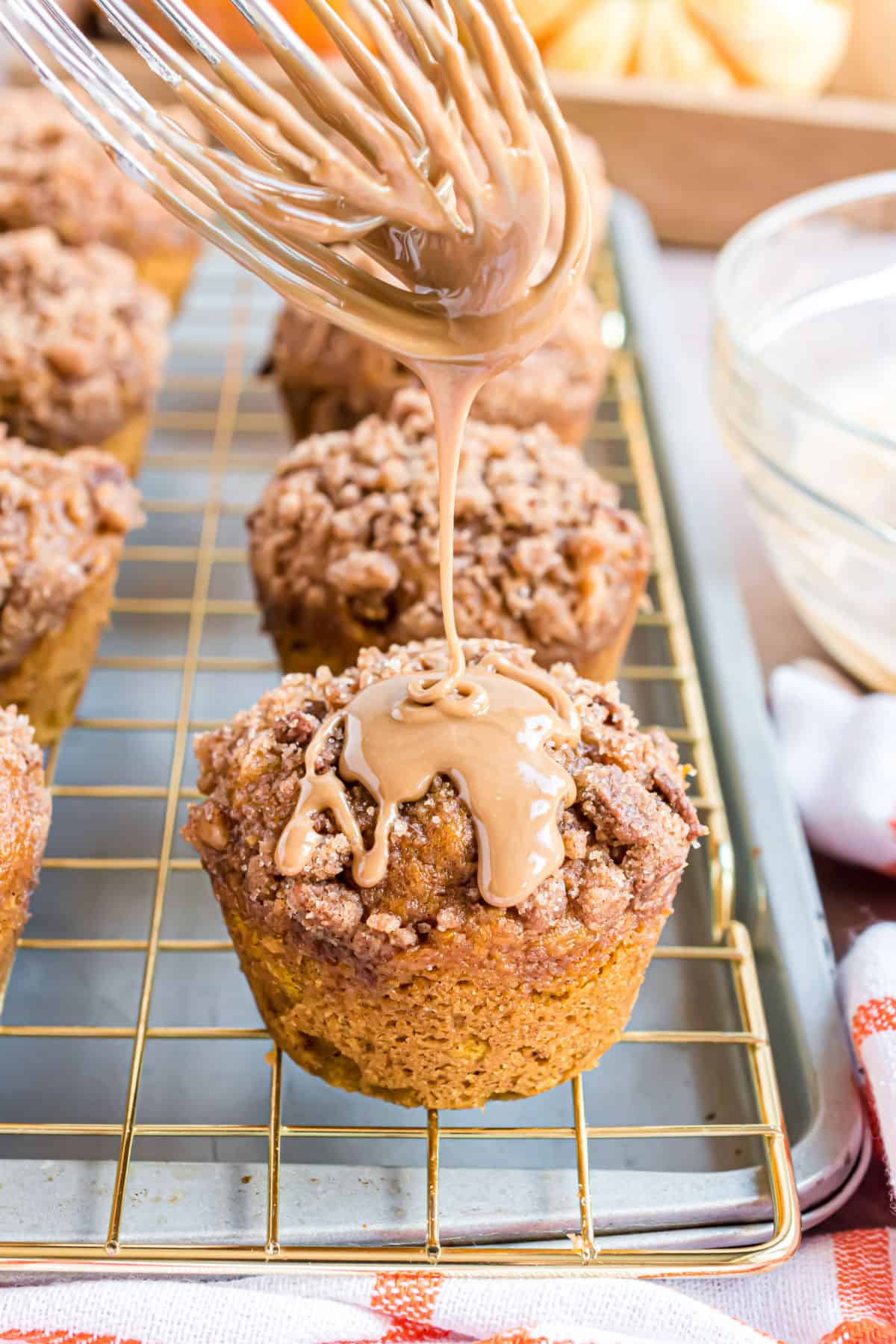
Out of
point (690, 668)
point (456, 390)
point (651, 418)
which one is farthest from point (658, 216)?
point (456, 390)

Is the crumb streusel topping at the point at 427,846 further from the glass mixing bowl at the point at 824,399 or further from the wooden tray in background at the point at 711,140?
the wooden tray in background at the point at 711,140

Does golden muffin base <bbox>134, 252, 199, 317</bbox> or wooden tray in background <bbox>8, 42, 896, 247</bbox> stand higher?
wooden tray in background <bbox>8, 42, 896, 247</bbox>

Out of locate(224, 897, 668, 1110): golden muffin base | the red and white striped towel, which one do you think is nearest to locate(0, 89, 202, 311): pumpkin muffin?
locate(224, 897, 668, 1110): golden muffin base

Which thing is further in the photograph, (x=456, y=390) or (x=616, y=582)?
(x=616, y=582)

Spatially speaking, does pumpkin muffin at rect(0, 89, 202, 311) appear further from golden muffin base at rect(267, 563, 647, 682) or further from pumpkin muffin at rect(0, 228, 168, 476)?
golden muffin base at rect(267, 563, 647, 682)

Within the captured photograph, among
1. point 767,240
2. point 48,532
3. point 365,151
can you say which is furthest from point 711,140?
point 365,151

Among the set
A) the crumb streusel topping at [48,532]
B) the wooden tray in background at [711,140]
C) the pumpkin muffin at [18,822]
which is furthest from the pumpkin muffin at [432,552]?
the wooden tray in background at [711,140]

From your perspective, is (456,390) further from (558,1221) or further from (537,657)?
(558,1221)
